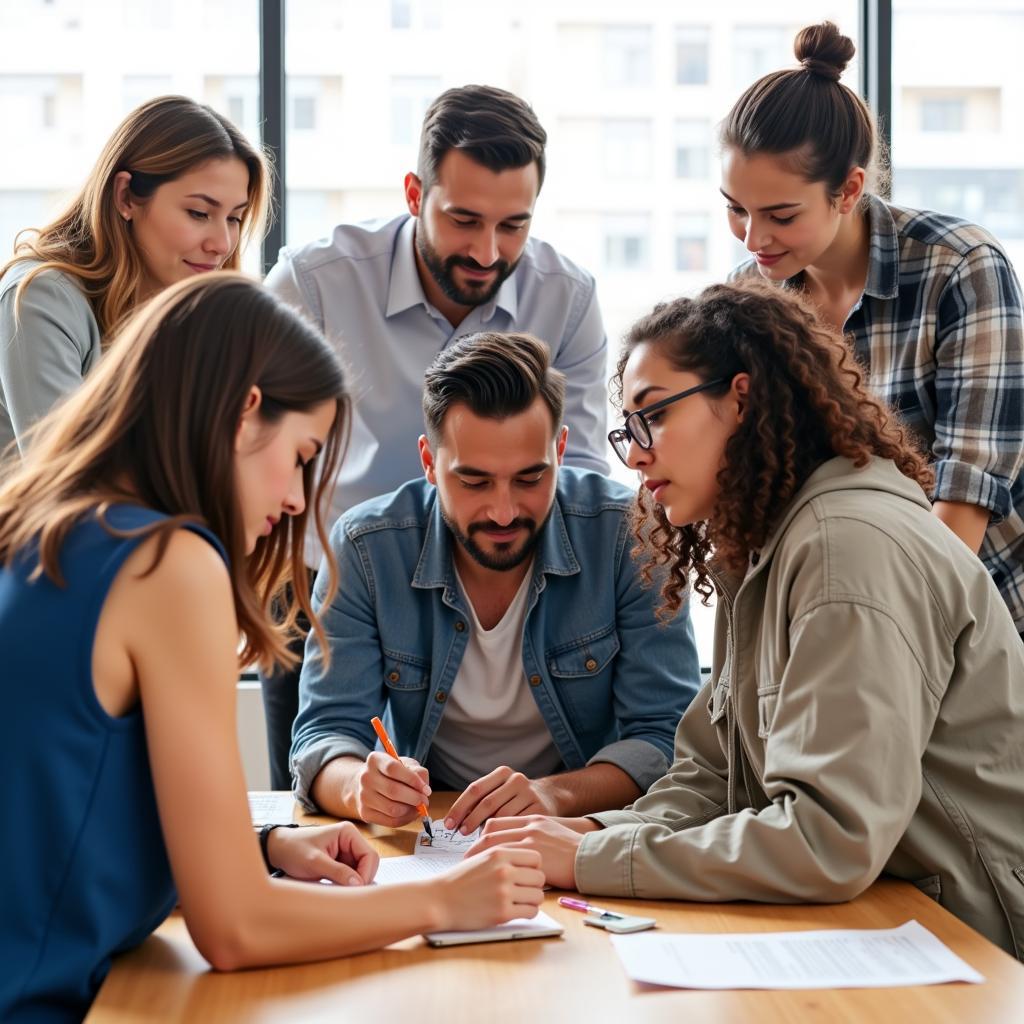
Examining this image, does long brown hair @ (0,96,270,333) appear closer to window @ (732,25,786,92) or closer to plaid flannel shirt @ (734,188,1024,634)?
plaid flannel shirt @ (734,188,1024,634)

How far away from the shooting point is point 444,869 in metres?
1.50

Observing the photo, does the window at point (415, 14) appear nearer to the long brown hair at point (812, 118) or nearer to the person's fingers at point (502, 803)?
the long brown hair at point (812, 118)

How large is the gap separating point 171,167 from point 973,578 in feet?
4.78

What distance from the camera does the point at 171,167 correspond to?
2205 millimetres

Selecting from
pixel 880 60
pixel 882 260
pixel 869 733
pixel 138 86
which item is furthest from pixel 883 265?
pixel 138 86

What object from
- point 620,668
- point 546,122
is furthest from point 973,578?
point 546,122

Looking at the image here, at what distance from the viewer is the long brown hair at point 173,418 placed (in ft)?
3.94

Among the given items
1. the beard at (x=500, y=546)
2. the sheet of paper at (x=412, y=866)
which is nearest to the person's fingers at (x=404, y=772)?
the sheet of paper at (x=412, y=866)

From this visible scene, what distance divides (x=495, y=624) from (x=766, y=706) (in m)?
0.70

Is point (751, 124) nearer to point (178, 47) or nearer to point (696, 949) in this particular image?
point (696, 949)

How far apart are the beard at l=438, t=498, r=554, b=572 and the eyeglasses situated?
0.35 metres

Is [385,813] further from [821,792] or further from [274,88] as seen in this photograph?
[274,88]

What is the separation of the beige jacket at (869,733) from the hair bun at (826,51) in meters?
0.90

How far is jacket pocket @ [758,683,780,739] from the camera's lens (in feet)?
4.84
